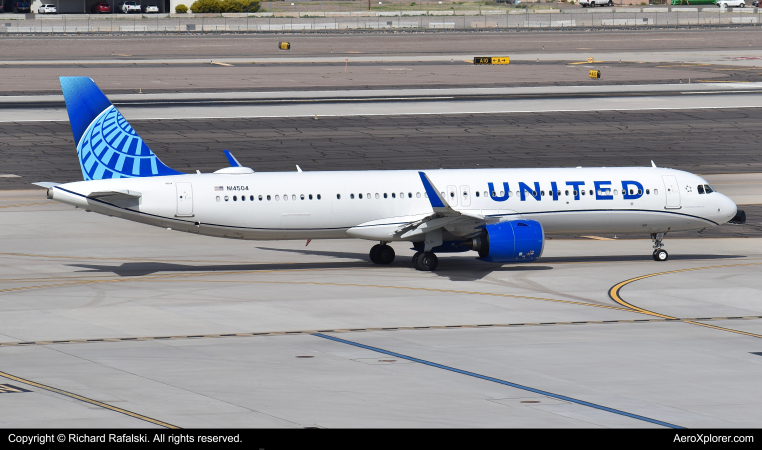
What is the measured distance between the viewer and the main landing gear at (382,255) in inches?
1911

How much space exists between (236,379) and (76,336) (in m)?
8.09

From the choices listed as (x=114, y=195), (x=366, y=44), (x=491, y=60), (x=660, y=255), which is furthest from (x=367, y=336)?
(x=366, y=44)

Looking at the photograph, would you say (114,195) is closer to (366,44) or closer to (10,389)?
(10,389)

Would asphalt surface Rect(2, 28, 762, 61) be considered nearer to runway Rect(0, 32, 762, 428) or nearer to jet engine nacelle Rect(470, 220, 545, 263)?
runway Rect(0, 32, 762, 428)

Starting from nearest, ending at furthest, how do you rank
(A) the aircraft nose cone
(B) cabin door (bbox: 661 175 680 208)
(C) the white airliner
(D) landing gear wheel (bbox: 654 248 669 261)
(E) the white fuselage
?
(C) the white airliner
(E) the white fuselage
(B) cabin door (bbox: 661 175 680 208)
(D) landing gear wheel (bbox: 654 248 669 261)
(A) the aircraft nose cone

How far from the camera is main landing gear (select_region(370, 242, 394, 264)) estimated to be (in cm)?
4853

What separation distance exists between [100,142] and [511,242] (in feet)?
59.1

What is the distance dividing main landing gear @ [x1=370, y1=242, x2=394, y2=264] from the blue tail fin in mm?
10003

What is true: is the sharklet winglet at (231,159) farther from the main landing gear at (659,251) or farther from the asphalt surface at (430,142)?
the asphalt surface at (430,142)

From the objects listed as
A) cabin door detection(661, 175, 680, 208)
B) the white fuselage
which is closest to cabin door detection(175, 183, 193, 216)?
the white fuselage

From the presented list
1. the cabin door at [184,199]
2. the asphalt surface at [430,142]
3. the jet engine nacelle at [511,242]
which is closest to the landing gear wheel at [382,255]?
the jet engine nacelle at [511,242]

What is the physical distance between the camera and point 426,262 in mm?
46312

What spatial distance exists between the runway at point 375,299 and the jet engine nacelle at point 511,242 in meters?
1.13
